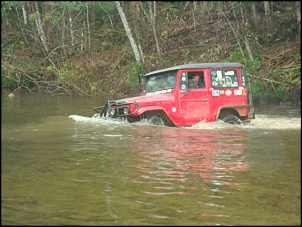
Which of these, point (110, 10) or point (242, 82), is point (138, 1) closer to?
point (110, 10)

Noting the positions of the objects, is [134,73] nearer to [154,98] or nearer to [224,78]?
[224,78]

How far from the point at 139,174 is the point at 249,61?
603 inches

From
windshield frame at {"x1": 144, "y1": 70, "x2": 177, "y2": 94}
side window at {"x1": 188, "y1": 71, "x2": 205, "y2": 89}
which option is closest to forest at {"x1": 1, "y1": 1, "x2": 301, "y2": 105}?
side window at {"x1": 188, "y1": 71, "x2": 205, "y2": 89}

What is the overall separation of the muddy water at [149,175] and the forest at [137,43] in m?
7.01

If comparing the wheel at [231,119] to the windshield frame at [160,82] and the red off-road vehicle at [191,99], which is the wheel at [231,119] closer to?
the red off-road vehicle at [191,99]

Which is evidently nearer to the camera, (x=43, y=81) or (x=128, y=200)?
(x=128, y=200)

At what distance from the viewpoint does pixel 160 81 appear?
13398 millimetres

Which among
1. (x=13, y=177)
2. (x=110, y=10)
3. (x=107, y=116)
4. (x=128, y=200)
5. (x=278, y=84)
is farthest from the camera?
(x=110, y=10)

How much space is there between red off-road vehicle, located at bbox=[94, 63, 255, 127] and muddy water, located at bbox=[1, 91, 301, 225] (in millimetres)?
340

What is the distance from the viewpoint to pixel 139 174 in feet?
24.8

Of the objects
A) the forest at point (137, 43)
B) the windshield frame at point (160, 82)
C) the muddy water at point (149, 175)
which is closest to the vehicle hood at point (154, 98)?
the windshield frame at point (160, 82)

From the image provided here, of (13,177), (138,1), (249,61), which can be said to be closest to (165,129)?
(13,177)

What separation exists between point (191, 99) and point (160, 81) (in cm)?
106

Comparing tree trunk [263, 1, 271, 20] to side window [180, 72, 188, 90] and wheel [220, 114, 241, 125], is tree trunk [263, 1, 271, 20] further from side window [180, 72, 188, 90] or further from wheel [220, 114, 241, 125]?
side window [180, 72, 188, 90]
